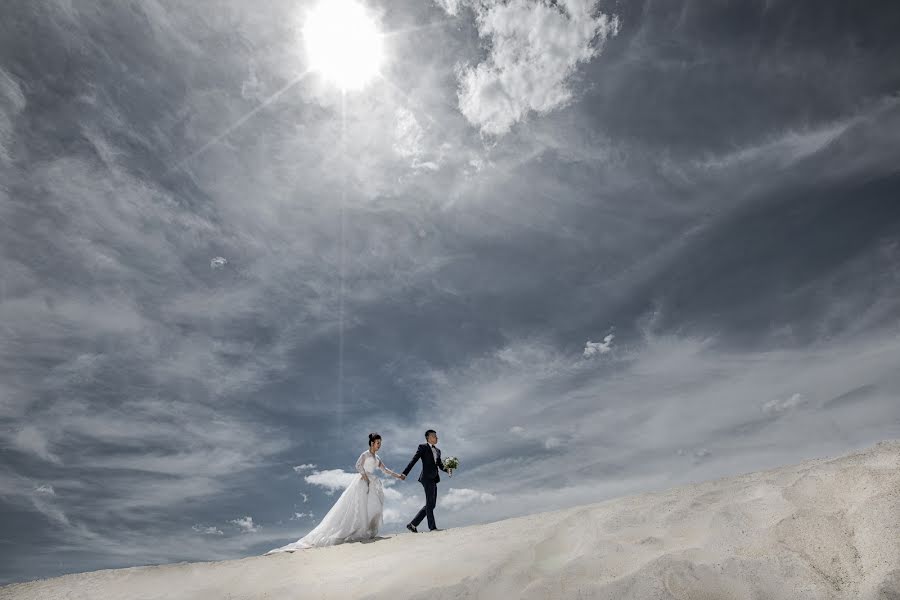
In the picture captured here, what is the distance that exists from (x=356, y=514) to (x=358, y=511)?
0.07 meters

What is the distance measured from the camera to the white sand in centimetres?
374

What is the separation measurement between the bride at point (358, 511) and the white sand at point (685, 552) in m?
3.05

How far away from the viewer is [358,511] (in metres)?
10.7

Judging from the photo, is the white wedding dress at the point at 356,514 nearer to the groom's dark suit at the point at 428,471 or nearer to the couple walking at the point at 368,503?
the couple walking at the point at 368,503

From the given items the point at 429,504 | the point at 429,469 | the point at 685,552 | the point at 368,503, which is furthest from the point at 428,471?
the point at 685,552

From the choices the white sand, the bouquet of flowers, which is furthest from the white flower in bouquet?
the white sand

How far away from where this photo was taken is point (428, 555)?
6.59 meters

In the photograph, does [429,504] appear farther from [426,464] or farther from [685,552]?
[685,552]

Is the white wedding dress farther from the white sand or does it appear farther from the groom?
the white sand

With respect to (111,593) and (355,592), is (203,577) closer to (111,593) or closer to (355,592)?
(111,593)

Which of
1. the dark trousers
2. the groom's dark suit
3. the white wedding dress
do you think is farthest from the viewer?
the groom's dark suit

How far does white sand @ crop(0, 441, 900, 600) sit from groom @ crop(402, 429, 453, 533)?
384cm

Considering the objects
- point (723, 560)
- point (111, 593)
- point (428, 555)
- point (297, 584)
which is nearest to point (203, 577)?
point (111, 593)

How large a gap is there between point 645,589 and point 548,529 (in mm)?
2071
